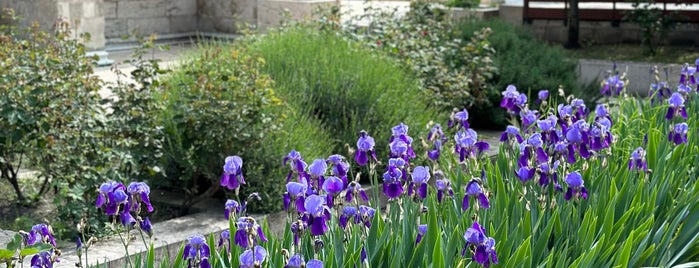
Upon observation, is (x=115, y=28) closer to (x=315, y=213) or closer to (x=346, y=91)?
(x=346, y=91)

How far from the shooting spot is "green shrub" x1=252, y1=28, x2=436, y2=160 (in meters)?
6.88

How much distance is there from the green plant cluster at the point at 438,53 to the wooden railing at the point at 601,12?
6003 mm

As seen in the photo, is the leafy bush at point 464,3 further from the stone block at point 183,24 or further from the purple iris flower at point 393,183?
the purple iris flower at point 393,183

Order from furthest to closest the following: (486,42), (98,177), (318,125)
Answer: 1. (486,42)
2. (318,125)
3. (98,177)

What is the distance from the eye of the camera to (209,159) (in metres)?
6.02

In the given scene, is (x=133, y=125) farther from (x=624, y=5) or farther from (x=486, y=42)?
(x=624, y=5)

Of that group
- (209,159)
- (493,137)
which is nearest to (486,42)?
(493,137)

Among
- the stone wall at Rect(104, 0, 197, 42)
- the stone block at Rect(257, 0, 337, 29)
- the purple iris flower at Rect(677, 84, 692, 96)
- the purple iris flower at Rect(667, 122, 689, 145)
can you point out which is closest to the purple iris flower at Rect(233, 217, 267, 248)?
the purple iris flower at Rect(667, 122, 689, 145)

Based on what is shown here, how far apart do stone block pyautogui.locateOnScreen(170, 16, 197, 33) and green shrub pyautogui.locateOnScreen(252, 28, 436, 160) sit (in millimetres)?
8253

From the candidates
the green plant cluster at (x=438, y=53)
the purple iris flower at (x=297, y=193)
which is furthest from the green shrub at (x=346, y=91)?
the purple iris flower at (x=297, y=193)

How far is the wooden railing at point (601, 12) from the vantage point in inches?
572

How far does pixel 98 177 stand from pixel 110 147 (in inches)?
14.7

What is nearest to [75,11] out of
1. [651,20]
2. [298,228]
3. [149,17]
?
[149,17]

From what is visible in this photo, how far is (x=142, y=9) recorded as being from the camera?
Result: 14945 millimetres
